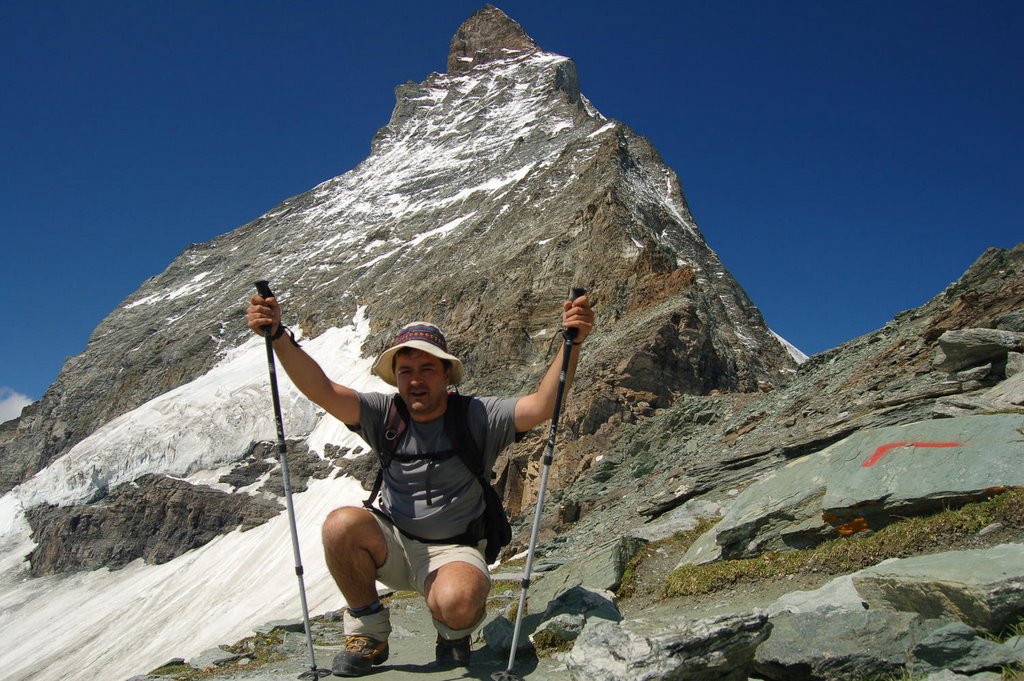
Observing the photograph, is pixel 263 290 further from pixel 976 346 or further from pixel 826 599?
pixel 976 346

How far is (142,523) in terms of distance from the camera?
52.0 meters

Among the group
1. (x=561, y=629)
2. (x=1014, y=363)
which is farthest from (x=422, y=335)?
(x=1014, y=363)

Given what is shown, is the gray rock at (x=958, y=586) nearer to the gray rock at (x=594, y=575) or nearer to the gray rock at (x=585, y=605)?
the gray rock at (x=585, y=605)

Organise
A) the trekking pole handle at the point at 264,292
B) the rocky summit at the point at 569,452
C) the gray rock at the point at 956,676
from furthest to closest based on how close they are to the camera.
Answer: the trekking pole handle at the point at 264,292 < the rocky summit at the point at 569,452 < the gray rock at the point at 956,676

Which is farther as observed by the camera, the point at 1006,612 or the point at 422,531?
the point at 422,531

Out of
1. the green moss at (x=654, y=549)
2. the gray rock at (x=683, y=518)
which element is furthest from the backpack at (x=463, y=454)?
the gray rock at (x=683, y=518)

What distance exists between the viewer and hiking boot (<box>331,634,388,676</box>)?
15.1 ft

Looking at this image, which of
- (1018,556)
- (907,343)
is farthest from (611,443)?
(1018,556)

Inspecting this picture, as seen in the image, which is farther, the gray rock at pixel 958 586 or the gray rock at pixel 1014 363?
the gray rock at pixel 1014 363

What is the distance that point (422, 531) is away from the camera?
491 centimetres

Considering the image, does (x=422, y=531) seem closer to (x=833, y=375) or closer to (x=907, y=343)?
(x=907, y=343)

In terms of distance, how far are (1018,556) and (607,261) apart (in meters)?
33.6

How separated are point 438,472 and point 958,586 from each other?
3.16 meters

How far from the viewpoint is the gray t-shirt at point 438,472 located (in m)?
4.89
